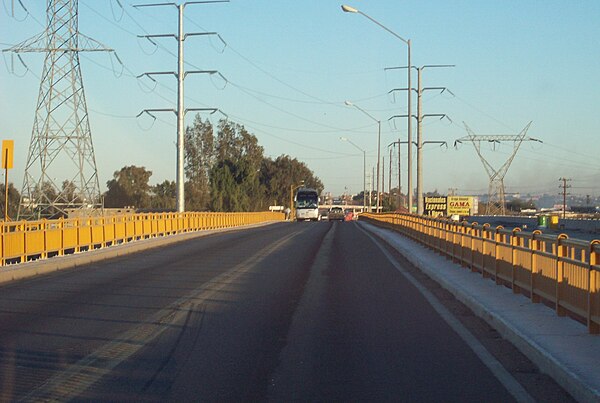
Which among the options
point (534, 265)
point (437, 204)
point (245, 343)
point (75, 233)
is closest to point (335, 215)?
point (437, 204)

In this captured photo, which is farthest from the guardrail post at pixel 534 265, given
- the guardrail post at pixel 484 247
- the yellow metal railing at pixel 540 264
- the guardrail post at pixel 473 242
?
the guardrail post at pixel 473 242

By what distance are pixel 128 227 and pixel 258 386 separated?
2542 centimetres

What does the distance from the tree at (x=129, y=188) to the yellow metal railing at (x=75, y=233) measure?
287ft

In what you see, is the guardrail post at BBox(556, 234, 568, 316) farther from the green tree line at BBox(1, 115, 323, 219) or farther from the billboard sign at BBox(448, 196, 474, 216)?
the green tree line at BBox(1, 115, 323, 219)

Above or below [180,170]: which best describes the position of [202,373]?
below

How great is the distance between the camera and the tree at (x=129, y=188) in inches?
5113

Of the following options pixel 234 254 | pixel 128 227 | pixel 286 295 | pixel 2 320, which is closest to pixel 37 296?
pixel 2 320

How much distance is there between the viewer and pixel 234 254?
27.7 metres

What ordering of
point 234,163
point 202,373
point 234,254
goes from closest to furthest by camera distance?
point 202,373 < point 234,254 < point 234,163

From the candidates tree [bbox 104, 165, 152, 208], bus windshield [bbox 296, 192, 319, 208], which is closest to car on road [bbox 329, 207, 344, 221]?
bus windshield [bbox 296, 192, 319, 208]

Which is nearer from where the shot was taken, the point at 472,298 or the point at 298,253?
the point at 472,298

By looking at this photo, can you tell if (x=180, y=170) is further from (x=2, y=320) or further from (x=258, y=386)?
(x=258, y=386)

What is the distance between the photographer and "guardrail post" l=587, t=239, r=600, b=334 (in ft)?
31.2

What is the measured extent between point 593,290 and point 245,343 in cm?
434
